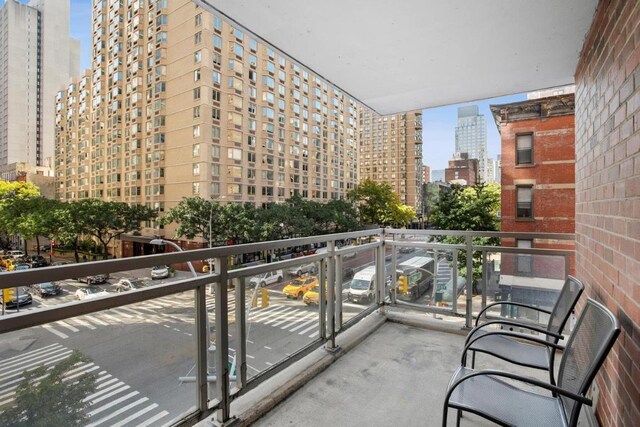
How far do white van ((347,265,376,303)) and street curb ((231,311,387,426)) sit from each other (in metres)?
0.35

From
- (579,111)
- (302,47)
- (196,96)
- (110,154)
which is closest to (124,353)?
(302,47)

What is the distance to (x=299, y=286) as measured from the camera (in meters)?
2.39

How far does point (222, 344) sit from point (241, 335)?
0.46ft

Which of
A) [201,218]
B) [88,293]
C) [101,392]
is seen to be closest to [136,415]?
[101,392]

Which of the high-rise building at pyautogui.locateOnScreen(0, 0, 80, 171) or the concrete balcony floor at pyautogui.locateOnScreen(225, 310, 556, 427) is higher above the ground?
the high-rise building at pyautogui.locateOnScreen(0, 0, 80, 171)

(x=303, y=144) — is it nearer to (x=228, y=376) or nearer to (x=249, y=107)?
(x=249, y=107)

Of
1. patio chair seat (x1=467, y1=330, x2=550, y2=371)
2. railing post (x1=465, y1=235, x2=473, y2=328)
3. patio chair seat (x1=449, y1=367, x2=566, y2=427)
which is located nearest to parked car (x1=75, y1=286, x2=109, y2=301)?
patio chair seat (x1=449, y1=367, x2=566, y2=427)

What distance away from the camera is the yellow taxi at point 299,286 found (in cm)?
223

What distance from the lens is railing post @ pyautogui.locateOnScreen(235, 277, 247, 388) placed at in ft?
5.97

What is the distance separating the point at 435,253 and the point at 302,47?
2.47 m

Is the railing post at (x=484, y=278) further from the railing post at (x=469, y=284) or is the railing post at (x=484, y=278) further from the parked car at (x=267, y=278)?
the parked car at (x=267, y=278)

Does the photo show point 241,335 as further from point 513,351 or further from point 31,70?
point 31,70

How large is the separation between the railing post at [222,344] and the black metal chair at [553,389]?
109 cm

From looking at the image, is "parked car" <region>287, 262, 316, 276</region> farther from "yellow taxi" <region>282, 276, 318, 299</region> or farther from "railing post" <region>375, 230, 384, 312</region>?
"railing post" <region>375, 230, 384, 312</region>
